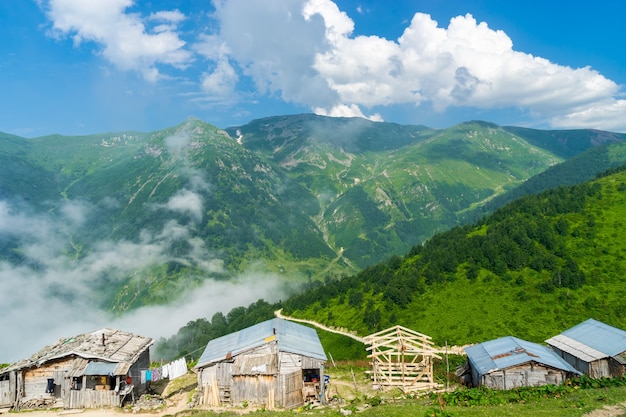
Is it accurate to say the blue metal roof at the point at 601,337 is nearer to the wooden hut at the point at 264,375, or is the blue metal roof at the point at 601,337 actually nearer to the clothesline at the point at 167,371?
the wooden hut at the point at 264,375

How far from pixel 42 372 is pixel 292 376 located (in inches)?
1192

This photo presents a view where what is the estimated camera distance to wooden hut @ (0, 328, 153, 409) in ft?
154

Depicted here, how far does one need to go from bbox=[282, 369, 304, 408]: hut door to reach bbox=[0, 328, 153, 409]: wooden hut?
61.6 ft

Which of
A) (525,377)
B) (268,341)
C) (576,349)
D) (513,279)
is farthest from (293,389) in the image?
(513,279)

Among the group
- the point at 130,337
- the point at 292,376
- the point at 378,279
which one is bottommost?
the point at 292,376

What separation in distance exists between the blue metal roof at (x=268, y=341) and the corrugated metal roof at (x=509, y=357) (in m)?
20.6

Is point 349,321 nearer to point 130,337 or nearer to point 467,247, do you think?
point 467,247

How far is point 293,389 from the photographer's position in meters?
46.4

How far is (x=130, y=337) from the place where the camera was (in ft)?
196

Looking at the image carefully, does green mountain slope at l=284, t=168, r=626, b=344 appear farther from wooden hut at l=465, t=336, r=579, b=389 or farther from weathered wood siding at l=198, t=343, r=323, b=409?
weathered wood siding at l=198, t=343, r=323, b=409

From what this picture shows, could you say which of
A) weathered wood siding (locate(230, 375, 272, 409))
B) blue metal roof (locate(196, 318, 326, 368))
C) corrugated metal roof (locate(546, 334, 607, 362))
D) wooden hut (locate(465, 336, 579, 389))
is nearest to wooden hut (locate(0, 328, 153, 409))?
blue metal roof (locate(196, 318, 326, 368))

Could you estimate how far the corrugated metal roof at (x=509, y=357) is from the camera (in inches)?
1889

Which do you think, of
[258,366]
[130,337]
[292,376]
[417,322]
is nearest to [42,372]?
[130,337]

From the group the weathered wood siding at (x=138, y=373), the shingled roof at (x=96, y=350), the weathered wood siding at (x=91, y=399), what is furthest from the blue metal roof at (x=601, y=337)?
the weathered wood siding at (x=91, y=399)
